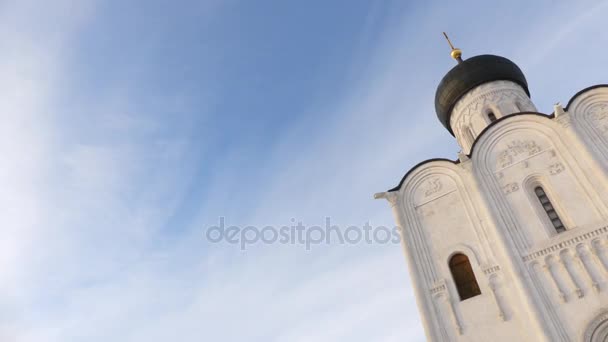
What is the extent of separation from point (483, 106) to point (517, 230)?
509 centimetres

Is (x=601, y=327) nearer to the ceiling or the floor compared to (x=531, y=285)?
nearer to the floor

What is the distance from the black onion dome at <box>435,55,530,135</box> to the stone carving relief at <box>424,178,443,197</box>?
4.01 m

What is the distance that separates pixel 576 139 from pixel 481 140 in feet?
6.02

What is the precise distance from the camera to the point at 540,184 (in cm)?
868

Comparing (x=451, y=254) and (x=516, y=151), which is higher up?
(x=516, y=151)

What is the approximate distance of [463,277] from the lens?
8.24m

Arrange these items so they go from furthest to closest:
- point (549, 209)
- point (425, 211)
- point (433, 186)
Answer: point (433, 186) < point (425, 211) < point (549, 209)

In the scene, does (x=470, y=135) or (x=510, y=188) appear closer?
(x=510, y=188)

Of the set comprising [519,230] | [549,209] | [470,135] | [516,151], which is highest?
[470,135]

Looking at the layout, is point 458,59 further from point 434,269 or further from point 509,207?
point 434,269

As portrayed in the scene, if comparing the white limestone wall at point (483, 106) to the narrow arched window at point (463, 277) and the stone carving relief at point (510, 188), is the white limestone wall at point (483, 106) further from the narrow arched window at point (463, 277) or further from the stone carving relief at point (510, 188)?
the narrow arched window at point (463, 277)

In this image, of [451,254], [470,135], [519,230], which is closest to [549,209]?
[519,230]

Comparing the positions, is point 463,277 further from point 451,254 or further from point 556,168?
point 556,168

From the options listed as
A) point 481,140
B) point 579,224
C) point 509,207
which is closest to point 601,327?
point 579,224
